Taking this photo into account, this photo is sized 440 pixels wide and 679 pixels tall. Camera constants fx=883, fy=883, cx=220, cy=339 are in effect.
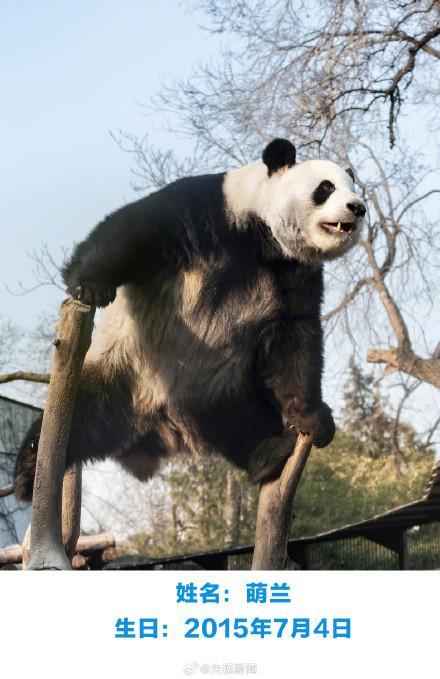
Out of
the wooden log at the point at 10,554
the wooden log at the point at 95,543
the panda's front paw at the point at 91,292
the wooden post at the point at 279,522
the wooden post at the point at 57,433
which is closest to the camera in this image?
the wooden post at the point at 57,433

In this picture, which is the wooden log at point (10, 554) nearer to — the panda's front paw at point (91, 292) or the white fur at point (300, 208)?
the panda's front paw at point (91, 292)

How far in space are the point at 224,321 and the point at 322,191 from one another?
0.67 meters

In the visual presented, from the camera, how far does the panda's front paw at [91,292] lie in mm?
3162

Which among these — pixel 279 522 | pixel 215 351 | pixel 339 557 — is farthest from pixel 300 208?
pixel 339 557

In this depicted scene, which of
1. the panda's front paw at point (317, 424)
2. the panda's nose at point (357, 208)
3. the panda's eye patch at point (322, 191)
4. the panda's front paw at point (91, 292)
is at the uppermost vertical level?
the panda's eye patch at point (322, 191)

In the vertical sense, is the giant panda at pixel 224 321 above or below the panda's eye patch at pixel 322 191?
below

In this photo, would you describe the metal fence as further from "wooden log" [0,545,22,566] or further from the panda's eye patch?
the panda's eye patch

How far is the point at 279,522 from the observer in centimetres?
343

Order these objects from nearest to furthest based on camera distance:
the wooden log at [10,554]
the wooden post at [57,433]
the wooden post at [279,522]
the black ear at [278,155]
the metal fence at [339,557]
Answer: the wooden post at [57,433] < the wooden post at [279,522] < the black ear at [278,155] < the wooden log at [10,554] < the metal fence at [339,557]

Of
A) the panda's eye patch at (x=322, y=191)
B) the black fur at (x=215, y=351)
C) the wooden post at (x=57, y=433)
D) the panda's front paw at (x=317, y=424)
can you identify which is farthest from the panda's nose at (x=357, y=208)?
the wooden post at (x=57, y=433)

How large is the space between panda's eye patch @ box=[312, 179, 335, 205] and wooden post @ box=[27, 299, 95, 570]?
3.51 ft

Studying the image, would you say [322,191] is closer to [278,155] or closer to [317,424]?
[278,155]

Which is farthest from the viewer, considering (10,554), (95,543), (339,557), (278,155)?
(339,557)
